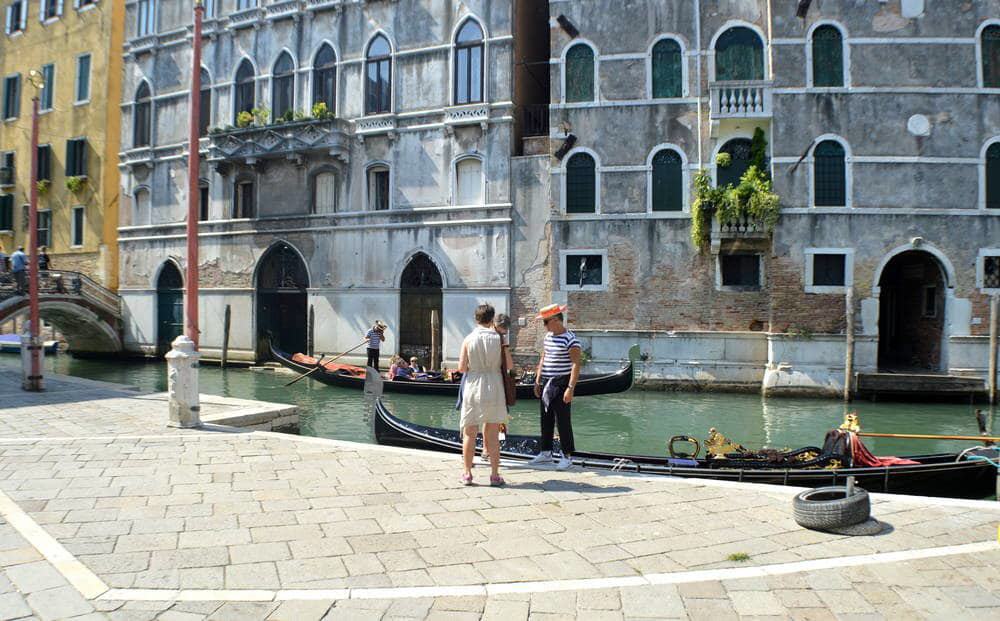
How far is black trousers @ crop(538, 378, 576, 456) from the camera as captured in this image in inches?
199

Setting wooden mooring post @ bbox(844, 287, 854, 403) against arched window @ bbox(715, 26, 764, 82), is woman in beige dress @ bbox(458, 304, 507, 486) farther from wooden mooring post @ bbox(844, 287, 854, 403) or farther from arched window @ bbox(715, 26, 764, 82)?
arched window @ bbox(715, 26, 764, 82)

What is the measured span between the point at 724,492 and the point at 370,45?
50.8ft

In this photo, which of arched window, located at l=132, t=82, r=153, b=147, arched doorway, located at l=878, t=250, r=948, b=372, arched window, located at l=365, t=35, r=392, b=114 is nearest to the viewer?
arched doorway, located at l=878, t=250, r=948, b=372

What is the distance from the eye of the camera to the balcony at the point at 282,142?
54.1ft

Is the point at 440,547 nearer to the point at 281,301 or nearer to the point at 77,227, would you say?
the point at 281,301

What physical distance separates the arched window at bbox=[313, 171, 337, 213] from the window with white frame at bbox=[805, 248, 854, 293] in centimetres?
1120

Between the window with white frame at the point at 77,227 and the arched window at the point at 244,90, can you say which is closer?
the arched window at the point at 244,90

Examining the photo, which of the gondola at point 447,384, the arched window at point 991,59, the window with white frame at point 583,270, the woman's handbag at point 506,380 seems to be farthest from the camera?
the window with white frame at point 583,270

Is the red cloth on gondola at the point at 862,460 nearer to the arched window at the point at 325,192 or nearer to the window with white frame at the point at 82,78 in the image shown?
the arched window at the point at 325,192

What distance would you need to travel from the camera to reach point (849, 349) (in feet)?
43.4

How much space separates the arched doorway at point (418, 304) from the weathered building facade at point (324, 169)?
4 centimetres

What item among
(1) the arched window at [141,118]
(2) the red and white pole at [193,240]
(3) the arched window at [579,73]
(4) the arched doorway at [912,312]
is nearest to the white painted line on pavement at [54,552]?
(2) the red and white pole at [193,240]

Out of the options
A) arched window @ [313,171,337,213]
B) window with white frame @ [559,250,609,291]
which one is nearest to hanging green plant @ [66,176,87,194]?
arched window @ [313,171,337,213]

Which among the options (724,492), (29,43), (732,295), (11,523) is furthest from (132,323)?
(724,492)
